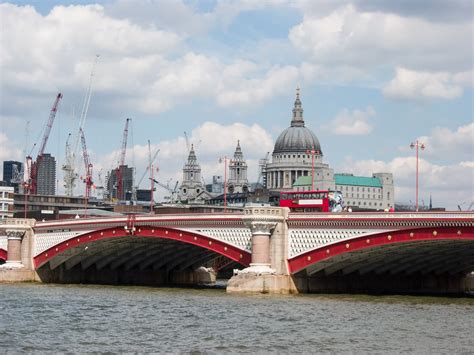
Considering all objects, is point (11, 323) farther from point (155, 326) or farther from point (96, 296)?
point (96, 296)

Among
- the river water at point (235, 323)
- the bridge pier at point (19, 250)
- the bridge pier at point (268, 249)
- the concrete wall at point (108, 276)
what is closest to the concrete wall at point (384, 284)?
the bridge pier at point (268, 249)

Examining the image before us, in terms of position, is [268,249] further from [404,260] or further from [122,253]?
[122,253]

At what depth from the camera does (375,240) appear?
91.6 metres

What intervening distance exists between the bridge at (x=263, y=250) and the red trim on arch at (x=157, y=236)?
0.11 meters

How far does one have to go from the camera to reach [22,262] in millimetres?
131375

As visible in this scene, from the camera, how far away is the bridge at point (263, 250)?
92.1 meters

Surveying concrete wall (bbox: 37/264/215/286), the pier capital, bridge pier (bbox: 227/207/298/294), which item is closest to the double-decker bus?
bridge pier (bbox: 227/207/298/294)

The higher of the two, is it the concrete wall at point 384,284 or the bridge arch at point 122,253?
the bridge arch at point 122,253

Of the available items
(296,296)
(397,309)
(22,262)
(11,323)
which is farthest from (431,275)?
(11,323)

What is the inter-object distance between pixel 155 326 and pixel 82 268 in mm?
64718

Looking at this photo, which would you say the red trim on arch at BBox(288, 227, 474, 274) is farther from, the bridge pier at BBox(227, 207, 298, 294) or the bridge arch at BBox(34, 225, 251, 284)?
the bridge arch at BBox(34, 225, 251, 284)

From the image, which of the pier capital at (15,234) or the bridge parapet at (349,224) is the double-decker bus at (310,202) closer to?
the bridge parapet at (349,224)

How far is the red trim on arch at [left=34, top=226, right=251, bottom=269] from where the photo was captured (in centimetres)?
10306

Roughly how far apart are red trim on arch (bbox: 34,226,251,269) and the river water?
17.0 ft
